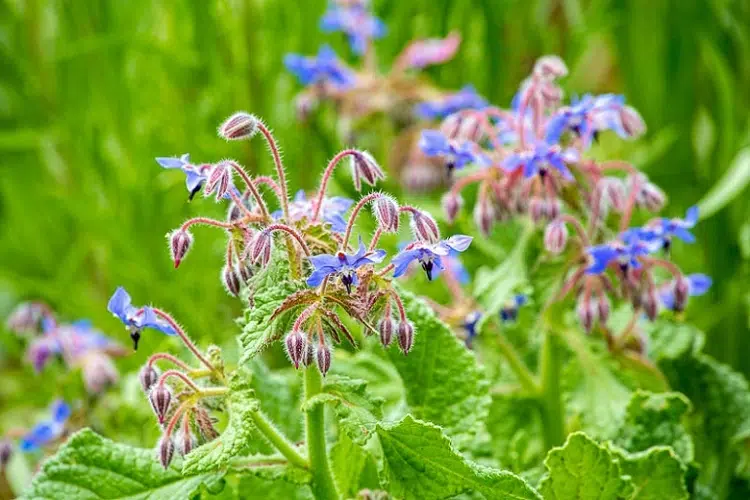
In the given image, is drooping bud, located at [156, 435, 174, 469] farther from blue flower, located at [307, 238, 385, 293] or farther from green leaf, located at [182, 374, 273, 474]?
blue flower, located at [307, 238, 385, 293]

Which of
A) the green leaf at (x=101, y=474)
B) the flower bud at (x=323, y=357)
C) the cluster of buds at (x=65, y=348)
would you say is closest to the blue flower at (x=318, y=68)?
the cluster of buds at (x=65, y=348)

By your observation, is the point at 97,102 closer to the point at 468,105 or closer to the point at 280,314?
the point at 468,105

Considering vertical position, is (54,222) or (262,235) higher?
(54,222)

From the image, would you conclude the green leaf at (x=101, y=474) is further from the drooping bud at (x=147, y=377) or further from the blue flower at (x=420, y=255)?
the blue flower at (x=420, y=255)

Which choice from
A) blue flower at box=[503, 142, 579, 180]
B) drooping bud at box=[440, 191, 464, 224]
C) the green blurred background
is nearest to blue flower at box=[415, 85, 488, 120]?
the green blurred background

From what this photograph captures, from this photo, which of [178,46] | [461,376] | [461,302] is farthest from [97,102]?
[461,376]

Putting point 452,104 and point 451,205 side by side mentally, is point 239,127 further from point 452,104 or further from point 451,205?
point 452,104
